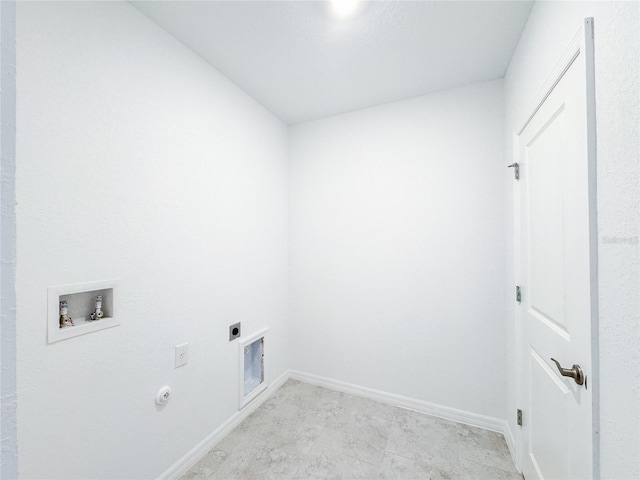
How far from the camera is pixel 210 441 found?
177 centimetres

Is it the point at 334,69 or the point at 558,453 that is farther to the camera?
the point at 334,69

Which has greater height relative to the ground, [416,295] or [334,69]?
[334,69]

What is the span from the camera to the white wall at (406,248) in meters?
1.97

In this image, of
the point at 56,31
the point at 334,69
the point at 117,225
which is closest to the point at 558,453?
the point at 117,225

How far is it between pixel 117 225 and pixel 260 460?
5.27 feet

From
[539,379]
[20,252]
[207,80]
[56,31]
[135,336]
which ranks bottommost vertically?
[539,379]

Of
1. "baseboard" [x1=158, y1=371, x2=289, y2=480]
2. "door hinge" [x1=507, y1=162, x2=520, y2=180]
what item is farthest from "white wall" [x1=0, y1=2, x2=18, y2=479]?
"door hinge" [x1=507, y1=162, x2=520, y2=180]

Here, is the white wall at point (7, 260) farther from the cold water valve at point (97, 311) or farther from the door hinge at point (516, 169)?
the door hinge at point (516, 169)

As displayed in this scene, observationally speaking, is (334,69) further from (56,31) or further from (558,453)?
(558,453)

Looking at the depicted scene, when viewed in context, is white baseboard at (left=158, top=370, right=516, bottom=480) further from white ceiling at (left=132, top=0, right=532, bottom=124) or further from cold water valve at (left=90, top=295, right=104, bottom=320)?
white ceiling at (left=132, top=0, right=532, bottom=124)

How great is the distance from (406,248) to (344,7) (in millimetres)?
1627

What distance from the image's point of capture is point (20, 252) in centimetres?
100

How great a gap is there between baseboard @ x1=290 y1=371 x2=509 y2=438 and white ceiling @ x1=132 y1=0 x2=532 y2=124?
247 cm

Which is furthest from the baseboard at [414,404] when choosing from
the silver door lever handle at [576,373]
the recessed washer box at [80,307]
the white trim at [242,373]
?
the recessed washer box at [80,307]
